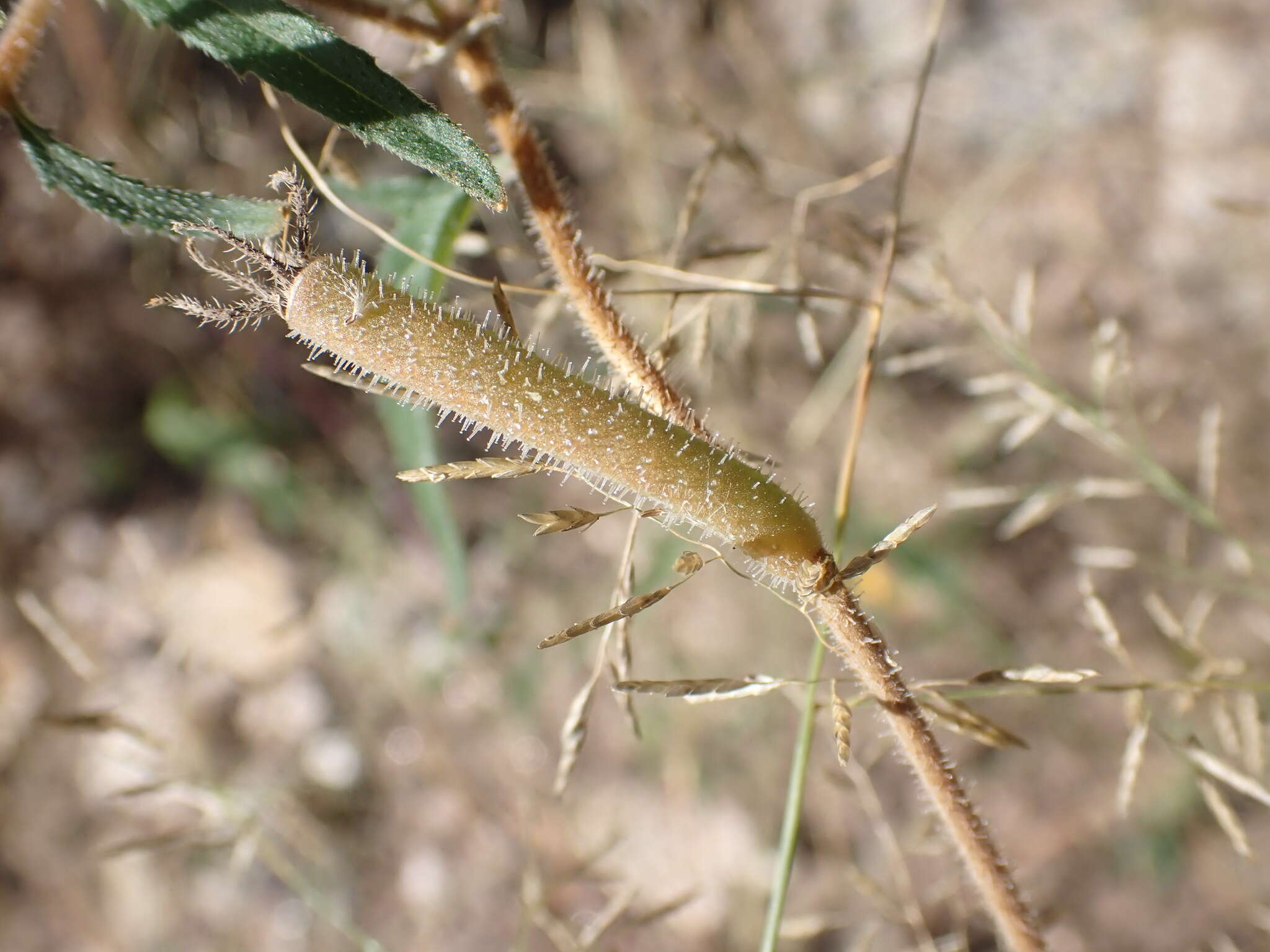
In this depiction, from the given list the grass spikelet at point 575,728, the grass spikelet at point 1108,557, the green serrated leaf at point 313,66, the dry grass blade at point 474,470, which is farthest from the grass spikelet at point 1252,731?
the green serrated leaf at point 313,66

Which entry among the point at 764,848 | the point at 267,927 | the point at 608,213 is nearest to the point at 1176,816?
the point at 764,848

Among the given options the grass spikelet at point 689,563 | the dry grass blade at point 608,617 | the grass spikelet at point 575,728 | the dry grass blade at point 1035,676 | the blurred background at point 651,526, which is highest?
the grass spikelet at point 689,563

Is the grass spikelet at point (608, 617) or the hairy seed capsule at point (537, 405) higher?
the hairy seed capsule at point (537, 405)

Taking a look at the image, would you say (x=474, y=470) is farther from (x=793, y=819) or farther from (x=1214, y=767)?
(x=1214, y=767)

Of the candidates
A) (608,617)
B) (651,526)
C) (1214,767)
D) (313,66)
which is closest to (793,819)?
(608,617)

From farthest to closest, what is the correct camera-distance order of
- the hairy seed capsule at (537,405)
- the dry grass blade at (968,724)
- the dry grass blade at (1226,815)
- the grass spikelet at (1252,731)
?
the grass spikelet at (1252,731) → the dry grass blade at (1226,815) → the dry grass blade at (968,724) → the hairy seed capsule at (537,405)

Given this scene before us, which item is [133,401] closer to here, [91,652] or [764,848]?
[91,652]

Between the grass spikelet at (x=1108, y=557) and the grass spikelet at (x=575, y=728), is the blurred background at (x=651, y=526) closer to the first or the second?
the grass spikelet at (x=1108, y=557)
